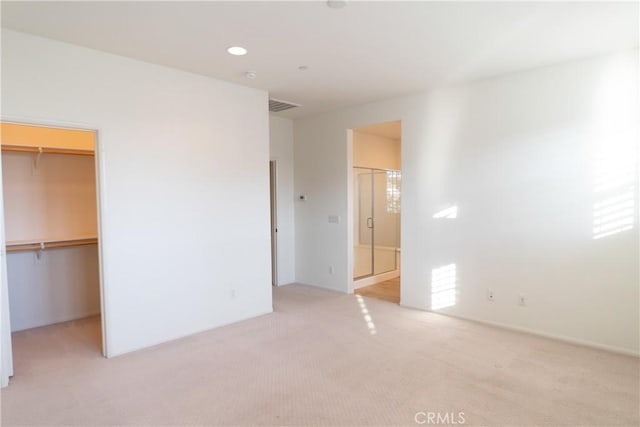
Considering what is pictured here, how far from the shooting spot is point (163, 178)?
3.61m

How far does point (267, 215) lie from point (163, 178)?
1357mm

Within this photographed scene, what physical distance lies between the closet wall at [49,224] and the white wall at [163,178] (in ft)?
4.07

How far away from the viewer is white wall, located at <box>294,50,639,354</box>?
10.9ft

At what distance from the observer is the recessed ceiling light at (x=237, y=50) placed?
3.13 m

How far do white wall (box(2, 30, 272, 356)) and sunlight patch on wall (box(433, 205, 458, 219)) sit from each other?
2.16m

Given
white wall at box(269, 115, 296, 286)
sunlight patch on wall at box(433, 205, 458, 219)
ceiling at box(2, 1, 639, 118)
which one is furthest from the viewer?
white wall at box(269, 115, 296, 286)

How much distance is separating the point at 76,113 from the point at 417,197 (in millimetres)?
3748

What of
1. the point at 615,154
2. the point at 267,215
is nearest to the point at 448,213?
the point at 615,154

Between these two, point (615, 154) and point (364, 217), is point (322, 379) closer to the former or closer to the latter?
point (615, 154)

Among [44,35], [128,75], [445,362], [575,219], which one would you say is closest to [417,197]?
[575,219]

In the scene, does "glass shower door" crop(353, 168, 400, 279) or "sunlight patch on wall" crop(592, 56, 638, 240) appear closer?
"sunlight patch on wall" crop(592, 56, 638, 240)

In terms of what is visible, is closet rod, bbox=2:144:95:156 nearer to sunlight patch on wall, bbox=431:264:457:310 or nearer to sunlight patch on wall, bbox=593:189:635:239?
sunlight patch on wall, bbox=431:264:457:310

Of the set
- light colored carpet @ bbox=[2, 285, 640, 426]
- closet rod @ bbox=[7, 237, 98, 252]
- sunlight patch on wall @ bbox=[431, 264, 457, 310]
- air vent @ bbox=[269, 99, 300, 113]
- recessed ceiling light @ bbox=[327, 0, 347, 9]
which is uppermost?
air vent @ bbox=[269, 99, 300, 113]

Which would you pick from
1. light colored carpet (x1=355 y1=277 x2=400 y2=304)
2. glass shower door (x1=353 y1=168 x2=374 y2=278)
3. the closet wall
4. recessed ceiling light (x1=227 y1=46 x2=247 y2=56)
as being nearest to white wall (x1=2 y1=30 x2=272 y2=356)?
recessed ceiling light (x1=227 y1=46 x2=247 y2=56)
